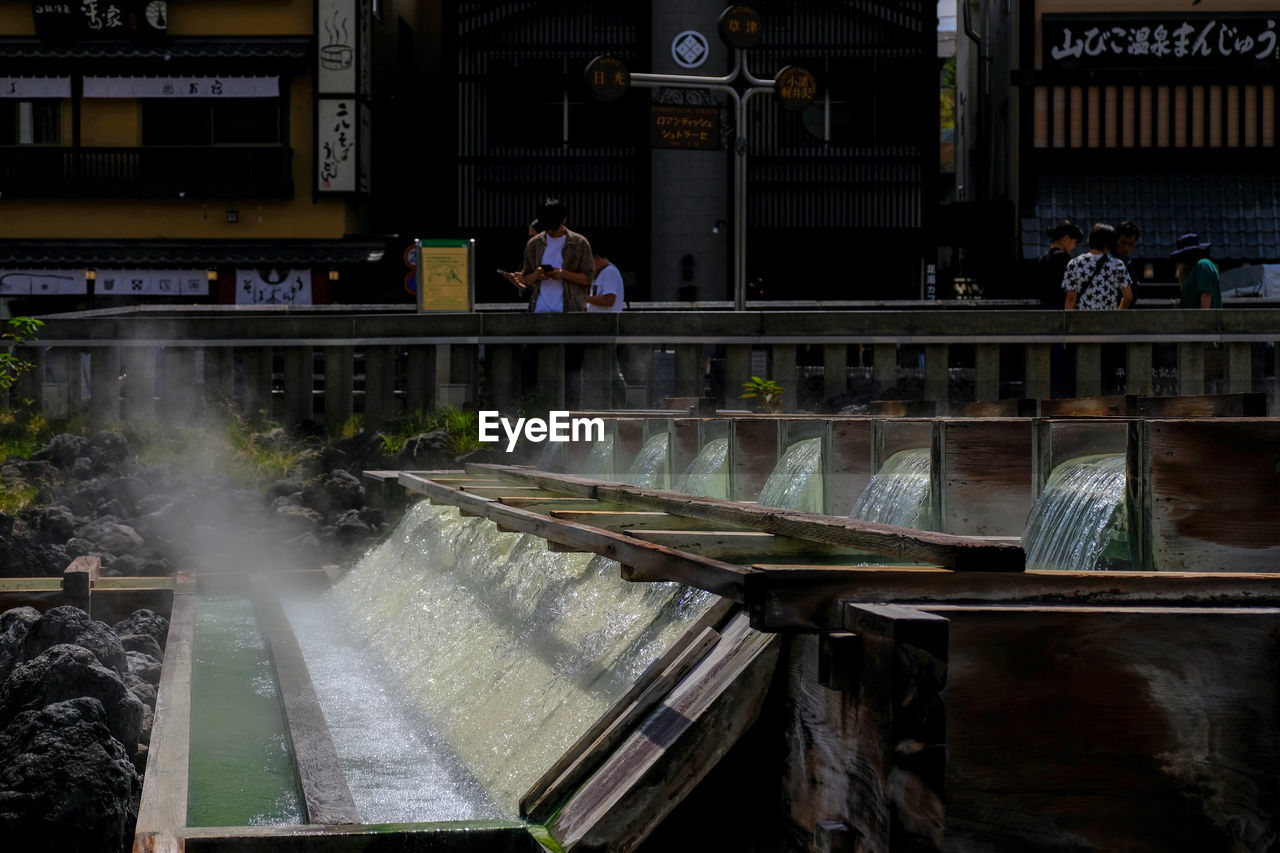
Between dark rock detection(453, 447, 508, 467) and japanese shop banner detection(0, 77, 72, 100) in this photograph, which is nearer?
dark rock detection(453, 447, 508, 467)

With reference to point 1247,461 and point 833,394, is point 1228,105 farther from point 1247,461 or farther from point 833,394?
point 1247,461

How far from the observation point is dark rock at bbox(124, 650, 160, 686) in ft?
27.9

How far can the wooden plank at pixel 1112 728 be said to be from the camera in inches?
153

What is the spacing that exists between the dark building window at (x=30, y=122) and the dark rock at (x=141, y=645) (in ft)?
69.1

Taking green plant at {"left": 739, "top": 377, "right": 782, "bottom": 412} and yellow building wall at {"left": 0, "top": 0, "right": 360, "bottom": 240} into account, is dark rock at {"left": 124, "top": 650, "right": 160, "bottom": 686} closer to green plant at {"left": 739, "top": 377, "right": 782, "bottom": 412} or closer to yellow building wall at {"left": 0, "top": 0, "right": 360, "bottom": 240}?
green plant at {"left": 739, "top": 377, "right": 782, "bottom": 412}

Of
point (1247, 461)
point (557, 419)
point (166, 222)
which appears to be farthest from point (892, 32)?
point (1247, 461)

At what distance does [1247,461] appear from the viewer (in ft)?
17.3

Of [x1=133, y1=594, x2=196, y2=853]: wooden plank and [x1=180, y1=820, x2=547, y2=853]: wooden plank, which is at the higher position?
[x1=180, y1=820, x2=547, y2=853]: wooden plank

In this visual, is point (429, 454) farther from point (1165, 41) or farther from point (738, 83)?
point (1165, 41)

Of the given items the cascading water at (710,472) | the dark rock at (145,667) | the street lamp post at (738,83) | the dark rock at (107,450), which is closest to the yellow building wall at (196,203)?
the street lamp post at (738,83)

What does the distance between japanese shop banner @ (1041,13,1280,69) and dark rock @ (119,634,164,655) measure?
19.1 meters

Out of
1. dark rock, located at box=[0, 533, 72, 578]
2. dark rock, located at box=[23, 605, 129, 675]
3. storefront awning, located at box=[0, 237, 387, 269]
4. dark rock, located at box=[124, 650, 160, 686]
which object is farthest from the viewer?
storefront awning, located at box=[0, 237, 387, 269]

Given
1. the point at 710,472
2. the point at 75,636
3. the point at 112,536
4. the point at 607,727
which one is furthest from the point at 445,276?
the point at 607,727

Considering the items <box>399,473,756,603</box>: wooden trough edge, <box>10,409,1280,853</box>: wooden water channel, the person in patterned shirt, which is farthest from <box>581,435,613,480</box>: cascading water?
<box>10,409,1280,853</box>: wooden water channel
